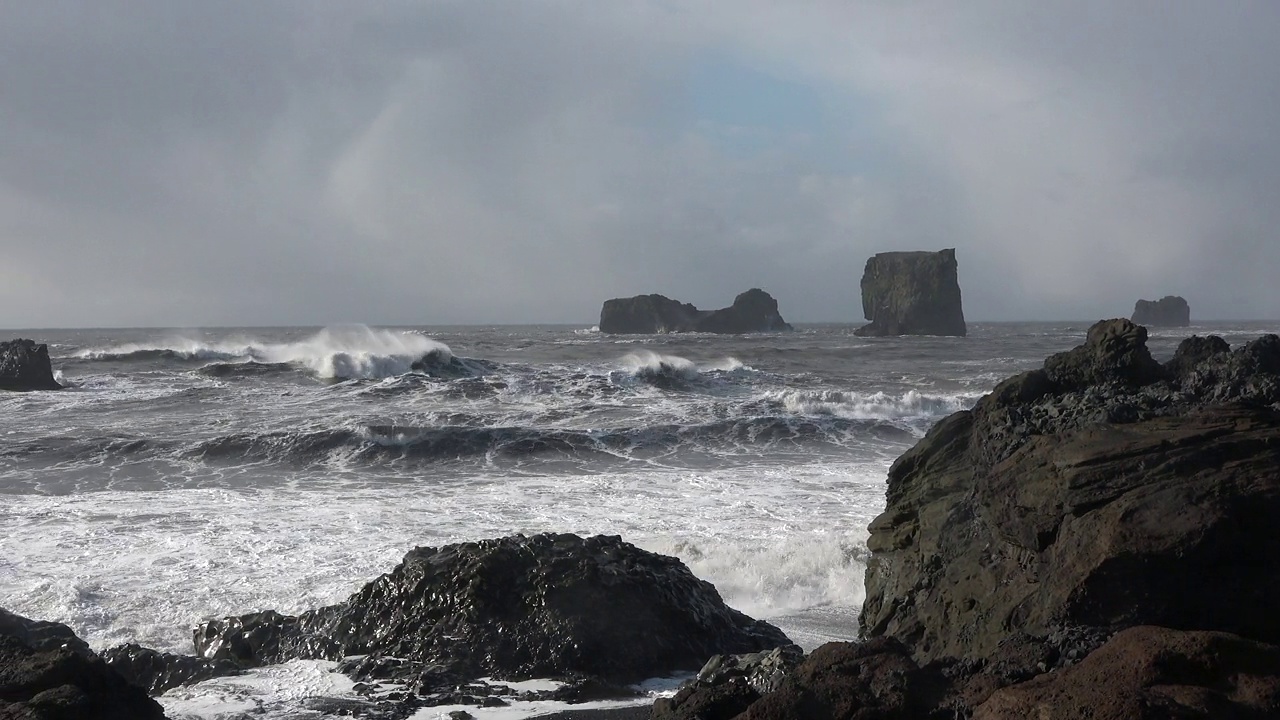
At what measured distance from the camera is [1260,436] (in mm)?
3742

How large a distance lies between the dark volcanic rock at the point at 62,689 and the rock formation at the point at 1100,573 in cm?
229

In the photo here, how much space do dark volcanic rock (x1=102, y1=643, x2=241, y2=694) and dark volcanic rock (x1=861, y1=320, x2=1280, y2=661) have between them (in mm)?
3716

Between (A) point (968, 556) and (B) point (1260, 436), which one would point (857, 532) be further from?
(B) point (1260, 436)

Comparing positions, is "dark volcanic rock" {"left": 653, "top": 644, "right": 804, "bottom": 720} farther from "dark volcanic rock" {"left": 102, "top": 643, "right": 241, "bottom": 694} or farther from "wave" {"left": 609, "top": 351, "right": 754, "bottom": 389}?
"wave" {"left": 609, "top": 351, "right": 754, "bottom": 389}

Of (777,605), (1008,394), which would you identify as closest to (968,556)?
(1008,394)

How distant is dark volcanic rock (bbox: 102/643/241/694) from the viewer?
5422 millimetres

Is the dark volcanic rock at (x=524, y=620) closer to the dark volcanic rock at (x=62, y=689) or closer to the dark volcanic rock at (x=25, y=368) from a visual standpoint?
the dark volcanic rock at (x=62, y=689)

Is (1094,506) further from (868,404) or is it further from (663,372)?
(663,372)

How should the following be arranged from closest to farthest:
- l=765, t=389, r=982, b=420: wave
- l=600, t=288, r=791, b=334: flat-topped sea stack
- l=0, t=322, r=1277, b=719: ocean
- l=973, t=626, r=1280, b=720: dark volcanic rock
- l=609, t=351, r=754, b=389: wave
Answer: l=973, t=626, r=1280, b=720: dark volcanic rock < l=0, t=322, r=1277, b=719: ocean < l=765, t=389, r=982, b=420: wave < l=609, t=351, r=754, b=389: wave < l=600, t=288, r=791, b=334: flat-topped sea stack

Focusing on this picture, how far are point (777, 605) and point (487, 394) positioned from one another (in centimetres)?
1740

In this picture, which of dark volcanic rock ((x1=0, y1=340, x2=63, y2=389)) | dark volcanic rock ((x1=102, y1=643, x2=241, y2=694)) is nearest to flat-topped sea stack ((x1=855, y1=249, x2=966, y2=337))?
dark volcanic rock ((x1=0, y1=340, x2=63, y2=389))

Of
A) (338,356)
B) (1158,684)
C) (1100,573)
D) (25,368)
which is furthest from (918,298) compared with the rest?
(1158,684)

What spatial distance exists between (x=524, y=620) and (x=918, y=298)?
240 ft

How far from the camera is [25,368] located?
2641 cm
